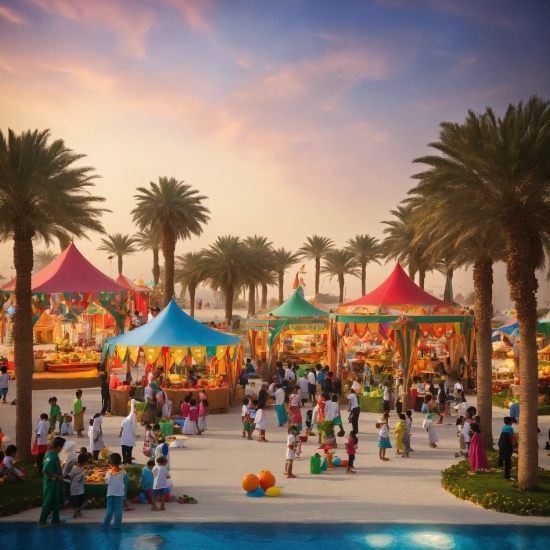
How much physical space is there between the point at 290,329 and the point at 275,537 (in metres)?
21.6

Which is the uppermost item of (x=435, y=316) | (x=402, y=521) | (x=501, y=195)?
(x=501, y=195)

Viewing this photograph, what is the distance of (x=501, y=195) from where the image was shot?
14.5 meters

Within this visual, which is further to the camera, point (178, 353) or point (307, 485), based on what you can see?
point (178, 353)

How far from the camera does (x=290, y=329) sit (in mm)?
32812

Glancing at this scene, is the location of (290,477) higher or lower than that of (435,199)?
lower

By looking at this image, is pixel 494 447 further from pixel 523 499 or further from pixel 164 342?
pixel 164 342

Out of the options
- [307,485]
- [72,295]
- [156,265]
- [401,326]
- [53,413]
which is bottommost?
[307,485]

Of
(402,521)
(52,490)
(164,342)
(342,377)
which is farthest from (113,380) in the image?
(402,521)

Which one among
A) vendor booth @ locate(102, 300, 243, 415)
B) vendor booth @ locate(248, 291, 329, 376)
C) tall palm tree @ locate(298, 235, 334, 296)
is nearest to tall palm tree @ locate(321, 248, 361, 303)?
tall palm tree @ locate(298, 235, 334, 296)

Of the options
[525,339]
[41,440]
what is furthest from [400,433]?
[41,440]

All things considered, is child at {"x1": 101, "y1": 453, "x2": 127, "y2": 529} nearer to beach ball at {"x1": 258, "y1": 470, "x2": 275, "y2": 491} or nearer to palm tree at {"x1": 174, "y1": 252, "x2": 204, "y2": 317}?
beach ball at {"x1": 258, "y1": 470, "x2": 275, "y2": 491}

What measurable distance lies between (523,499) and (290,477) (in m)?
4.88

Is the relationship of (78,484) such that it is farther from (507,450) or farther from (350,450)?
(507,450)

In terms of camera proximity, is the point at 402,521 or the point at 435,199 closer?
the point at 402,521
